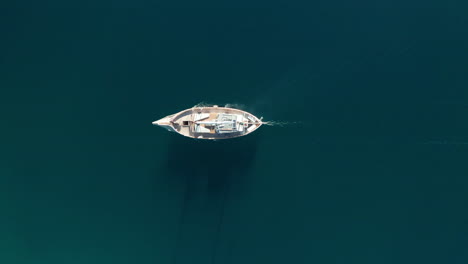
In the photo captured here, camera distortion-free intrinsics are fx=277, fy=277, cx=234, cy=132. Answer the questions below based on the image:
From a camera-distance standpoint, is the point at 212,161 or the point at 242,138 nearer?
the point at 242,138

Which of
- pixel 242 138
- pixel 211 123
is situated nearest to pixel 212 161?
pixel 242 138

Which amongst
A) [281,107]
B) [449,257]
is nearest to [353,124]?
[281,107]

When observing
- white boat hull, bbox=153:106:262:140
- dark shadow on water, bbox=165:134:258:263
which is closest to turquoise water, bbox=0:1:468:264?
dark shadow on water, bbox=165:134:258:263

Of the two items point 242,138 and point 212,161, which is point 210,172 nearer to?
point 212,161

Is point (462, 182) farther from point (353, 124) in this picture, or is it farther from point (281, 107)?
point (281, 107)

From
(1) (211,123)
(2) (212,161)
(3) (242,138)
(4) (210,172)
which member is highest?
(1) (211,123)

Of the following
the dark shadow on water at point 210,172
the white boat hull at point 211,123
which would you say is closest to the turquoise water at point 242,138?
the dark shadow on water at point 210,172
